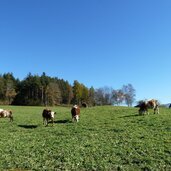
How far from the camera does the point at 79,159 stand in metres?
20.7

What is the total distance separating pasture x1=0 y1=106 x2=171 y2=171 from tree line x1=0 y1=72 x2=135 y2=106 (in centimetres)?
10679

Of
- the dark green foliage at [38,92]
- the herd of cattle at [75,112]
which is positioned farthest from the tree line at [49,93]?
the herd of cattle at [75,112]

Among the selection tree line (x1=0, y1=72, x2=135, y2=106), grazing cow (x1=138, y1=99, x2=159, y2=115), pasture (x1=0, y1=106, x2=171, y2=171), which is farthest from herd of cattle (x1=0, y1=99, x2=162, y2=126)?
tree line (x1=0, y1=72, x2=135, y2=106)

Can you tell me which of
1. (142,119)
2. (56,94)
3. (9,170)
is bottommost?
(9,170)

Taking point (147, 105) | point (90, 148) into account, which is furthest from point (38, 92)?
point (90, 148)

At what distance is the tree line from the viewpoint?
140 meters

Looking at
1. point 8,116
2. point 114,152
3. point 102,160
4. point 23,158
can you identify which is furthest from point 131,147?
point 8,116

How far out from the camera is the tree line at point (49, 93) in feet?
459

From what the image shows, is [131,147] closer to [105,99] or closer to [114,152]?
[114,152]

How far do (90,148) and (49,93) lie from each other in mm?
123888

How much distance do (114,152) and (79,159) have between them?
2.45 m

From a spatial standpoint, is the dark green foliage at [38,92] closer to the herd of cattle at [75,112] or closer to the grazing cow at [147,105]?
the herd of cattle at [75,112]

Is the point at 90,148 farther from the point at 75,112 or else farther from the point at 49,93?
the point at 49,93

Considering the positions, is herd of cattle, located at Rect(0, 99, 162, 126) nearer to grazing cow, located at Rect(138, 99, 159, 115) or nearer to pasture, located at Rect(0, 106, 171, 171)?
grazing cow, located at Rect(138, 99, 159, 115)
